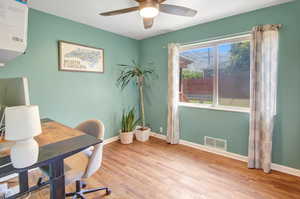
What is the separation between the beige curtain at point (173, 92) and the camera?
305 centimetres

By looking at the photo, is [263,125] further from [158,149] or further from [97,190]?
[97,190]

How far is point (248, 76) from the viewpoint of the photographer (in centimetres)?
244

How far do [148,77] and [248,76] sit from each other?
210 cm

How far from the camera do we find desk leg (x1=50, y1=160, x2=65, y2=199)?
92cm

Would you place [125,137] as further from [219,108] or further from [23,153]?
[23,153]

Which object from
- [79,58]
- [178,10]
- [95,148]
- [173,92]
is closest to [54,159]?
[95,148]

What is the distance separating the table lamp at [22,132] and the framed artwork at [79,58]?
2043 millimetres

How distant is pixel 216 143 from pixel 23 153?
2786 mm

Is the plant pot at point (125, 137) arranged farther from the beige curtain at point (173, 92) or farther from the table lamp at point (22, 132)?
the table lamp at point (22, 132)

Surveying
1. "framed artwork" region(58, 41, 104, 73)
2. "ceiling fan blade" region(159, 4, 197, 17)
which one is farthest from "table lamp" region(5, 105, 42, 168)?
"framed artwork" region(58, 41, 104, 73)

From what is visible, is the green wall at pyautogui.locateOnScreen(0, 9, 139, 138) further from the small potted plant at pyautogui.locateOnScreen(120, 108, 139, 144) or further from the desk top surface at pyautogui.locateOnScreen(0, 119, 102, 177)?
the desk top surface at pyautogui.locateOnScreen(0, 119, 102, 177)

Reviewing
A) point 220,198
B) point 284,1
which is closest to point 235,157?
point 220,198

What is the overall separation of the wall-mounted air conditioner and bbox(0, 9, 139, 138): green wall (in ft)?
4.18

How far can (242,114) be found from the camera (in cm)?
242
